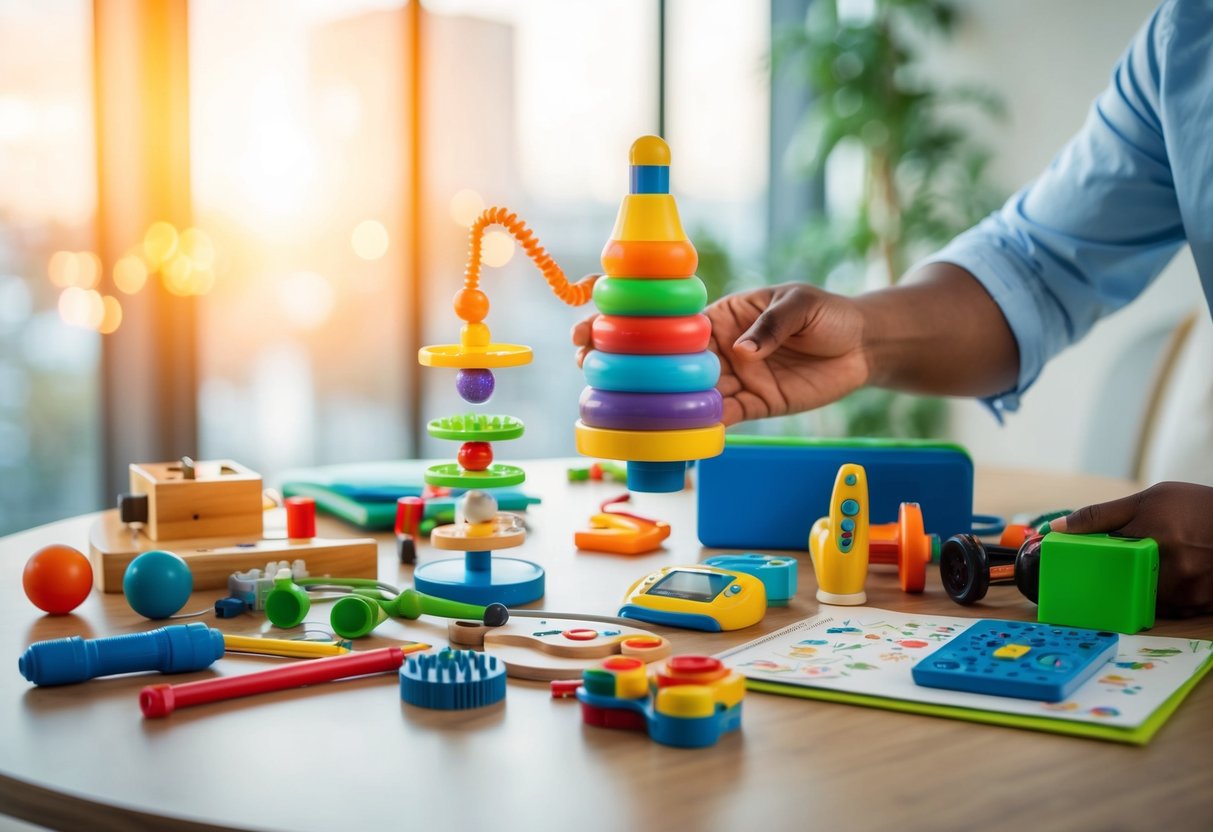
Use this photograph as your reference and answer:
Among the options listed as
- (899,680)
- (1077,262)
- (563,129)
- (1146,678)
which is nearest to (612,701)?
(899,680)

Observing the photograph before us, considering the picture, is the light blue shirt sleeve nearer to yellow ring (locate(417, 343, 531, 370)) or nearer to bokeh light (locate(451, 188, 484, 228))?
yellow ring (locate(417, 343, 531, 370))

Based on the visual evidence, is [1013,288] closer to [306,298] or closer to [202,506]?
[202,506]

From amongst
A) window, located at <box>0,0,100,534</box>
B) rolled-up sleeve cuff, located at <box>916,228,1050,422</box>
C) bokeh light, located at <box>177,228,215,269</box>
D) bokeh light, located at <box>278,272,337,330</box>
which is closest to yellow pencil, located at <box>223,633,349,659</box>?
rolled-up sleeve cuff, located at <box>916,228,1050,422</box>

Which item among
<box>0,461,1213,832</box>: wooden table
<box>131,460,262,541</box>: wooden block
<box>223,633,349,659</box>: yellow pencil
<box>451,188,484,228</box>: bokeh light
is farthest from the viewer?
<box>451,188,484,228</box>: bokeh light

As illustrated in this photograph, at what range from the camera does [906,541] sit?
3.06 ft

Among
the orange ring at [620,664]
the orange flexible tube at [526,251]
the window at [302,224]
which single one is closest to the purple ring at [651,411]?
the orange flexible tube at [526,251]

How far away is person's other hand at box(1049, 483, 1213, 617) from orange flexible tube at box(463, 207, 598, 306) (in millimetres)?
406

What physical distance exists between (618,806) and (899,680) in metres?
0.24

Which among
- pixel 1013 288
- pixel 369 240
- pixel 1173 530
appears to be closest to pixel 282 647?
pixel 1173 530

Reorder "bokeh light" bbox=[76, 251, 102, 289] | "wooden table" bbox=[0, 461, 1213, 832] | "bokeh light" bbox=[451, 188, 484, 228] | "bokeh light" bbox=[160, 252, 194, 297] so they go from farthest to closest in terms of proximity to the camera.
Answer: "bokeh light" bbox=[451, 188, 484, 228]
"bokeh light" bbox=[160, 252, 194, 297]
"bokeh light" bbox=[76, 251, 102, 289]
"wooden table" bbox=[0, 461, 1213, 832]

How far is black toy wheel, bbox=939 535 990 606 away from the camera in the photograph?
2.92ft

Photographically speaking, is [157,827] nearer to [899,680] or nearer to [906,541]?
[899,680]

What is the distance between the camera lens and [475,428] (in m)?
0.88

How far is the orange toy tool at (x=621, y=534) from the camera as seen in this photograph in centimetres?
107
